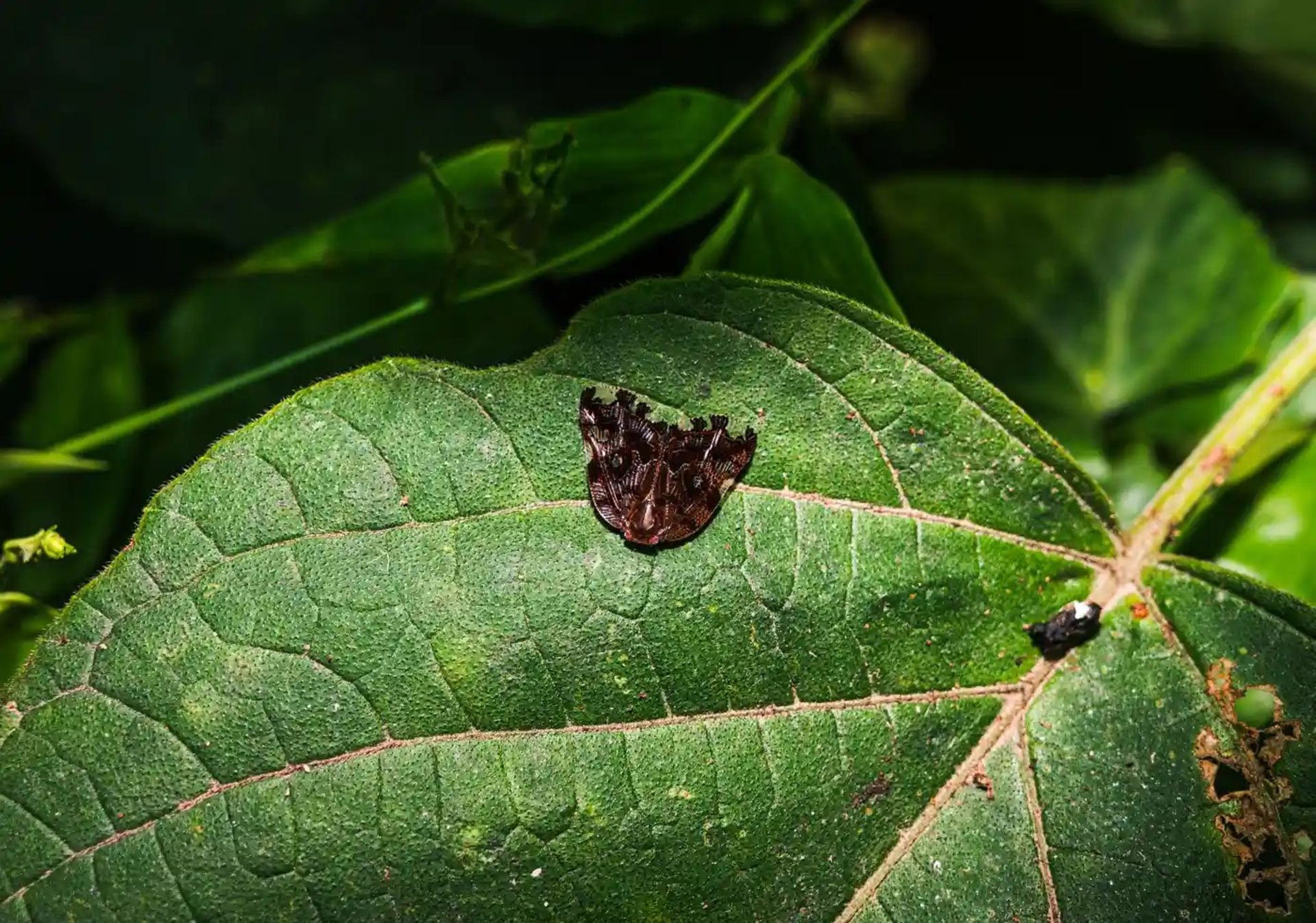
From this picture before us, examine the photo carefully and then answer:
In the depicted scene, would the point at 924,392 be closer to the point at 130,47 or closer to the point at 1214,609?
the point at 1214,609

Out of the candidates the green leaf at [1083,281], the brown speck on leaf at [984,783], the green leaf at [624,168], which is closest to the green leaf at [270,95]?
the green leaf at [1083,281]

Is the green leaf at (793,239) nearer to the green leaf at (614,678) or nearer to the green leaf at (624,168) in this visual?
the green leaf at (624,168)

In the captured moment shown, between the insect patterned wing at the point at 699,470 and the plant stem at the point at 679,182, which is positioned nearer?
the insect patterned wing at the point at 699,470

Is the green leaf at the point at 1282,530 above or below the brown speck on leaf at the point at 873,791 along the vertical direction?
above

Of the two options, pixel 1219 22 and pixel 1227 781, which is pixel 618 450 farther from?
pixel 1219 22

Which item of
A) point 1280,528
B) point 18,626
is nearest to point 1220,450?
point 1280,528
